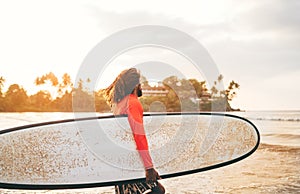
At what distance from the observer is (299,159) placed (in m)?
6.60

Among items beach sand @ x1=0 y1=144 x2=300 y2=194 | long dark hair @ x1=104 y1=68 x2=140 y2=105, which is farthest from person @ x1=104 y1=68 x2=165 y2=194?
beach sand @ x1=0 y1=144 x2=300 y2=194

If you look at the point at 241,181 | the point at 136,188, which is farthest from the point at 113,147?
the point at 241,181

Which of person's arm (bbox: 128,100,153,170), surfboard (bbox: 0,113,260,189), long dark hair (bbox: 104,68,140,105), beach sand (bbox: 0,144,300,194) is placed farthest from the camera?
beach sand (bbox: 0,144,300,194)

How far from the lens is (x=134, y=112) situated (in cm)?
165

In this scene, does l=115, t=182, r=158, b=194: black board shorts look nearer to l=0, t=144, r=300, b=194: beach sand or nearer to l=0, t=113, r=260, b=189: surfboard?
l=0, t=113, r=260, b=189: surfboard

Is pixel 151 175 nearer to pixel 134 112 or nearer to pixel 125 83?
pixel 134 112

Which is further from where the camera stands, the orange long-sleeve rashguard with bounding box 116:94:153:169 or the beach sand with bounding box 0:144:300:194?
the beach sand with bounding box 0:144:300:194

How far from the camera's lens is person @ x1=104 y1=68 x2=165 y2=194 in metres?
1.65

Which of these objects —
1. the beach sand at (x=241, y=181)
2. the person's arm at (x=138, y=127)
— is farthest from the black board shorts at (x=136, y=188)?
the beach sand at (x=241, y=181)

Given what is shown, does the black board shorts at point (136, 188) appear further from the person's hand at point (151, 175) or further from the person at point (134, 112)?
the person's hand at point (151, 175)

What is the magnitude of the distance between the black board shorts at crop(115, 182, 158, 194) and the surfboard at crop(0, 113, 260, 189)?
5 centimetres

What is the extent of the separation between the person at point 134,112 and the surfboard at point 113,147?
7 centimetres

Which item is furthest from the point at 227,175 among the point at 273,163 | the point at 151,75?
the point at 151,75

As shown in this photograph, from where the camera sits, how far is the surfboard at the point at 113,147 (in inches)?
81.1
